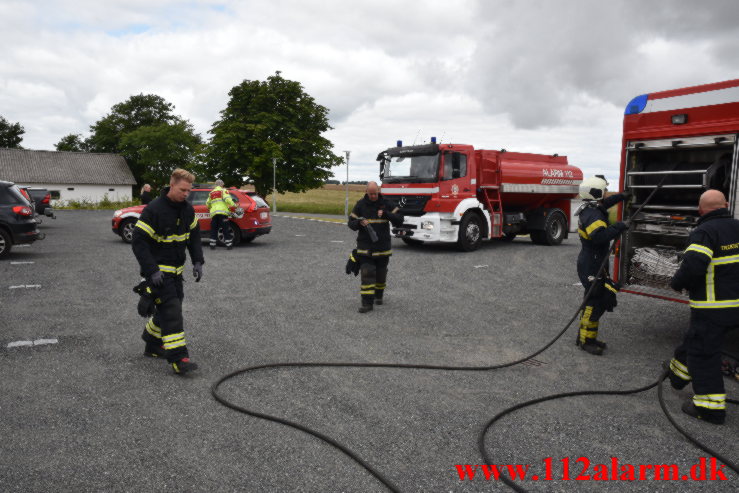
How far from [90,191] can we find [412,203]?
58354 mm

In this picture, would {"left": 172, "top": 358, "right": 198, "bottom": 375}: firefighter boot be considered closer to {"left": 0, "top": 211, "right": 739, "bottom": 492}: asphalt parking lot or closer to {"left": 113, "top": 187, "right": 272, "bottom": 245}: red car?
{"left": 0, "top": 211, "right": 739, "bottom": 492}: asphalt parking lot

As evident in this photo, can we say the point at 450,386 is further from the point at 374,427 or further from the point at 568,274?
the point at 568,274

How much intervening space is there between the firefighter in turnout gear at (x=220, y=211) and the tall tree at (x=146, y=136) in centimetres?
4534

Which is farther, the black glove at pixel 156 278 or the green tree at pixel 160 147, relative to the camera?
the green tree at pixel 160 147

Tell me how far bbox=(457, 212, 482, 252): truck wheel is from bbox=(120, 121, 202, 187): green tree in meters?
52.7

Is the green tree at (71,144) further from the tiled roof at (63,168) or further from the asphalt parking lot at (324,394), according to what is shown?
the asphalt parking lot at (324,394)

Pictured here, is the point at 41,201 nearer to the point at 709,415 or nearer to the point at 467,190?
the point at 467,190

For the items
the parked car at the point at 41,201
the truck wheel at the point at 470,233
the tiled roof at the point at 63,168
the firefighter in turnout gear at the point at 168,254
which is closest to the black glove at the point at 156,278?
the firefighter in turnout gear at the point at 168,254

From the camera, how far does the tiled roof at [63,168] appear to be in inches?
2325

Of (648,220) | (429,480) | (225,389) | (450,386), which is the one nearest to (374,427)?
(429,480)

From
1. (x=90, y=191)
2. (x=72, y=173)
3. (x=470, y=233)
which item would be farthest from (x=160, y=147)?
(x=470, y=233)

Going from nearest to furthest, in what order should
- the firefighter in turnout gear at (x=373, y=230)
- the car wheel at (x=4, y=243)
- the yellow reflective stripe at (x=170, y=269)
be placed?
the yellow reflective stripe at (x=170, y=269)
the firefighter in turnout gear at (x=373, y=230)
the car wheel at (x=4, y=243)

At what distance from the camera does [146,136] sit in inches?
2437

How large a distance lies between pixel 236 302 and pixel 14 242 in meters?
6.98
